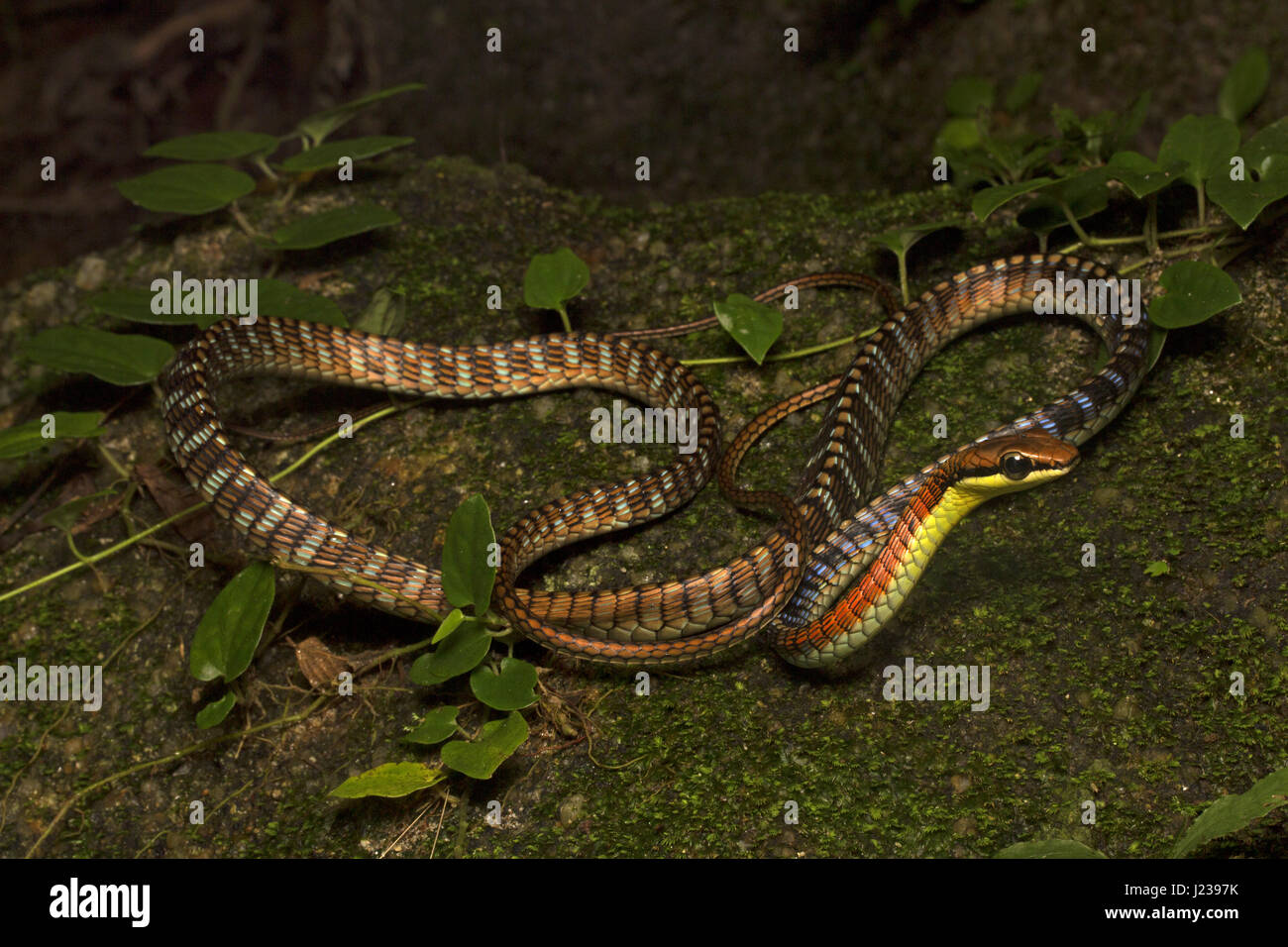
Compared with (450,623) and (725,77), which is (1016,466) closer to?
(450,623)

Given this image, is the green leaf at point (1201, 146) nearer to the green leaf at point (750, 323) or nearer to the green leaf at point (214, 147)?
the green leaf at point (750, 323)

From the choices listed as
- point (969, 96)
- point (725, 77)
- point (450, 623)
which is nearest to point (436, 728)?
point (450, 623)

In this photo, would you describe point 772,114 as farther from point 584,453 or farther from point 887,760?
point 887,760

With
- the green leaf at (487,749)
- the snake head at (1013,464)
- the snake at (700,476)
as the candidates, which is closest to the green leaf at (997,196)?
the snake at (700,476)

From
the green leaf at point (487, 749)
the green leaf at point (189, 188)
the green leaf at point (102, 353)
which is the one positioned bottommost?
the green leaf at point (487, 749)

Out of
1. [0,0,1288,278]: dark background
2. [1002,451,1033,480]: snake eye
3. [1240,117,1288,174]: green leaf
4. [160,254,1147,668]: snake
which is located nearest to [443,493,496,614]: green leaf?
[160,254,1147,668]: snake

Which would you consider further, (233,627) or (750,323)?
(750,323)
